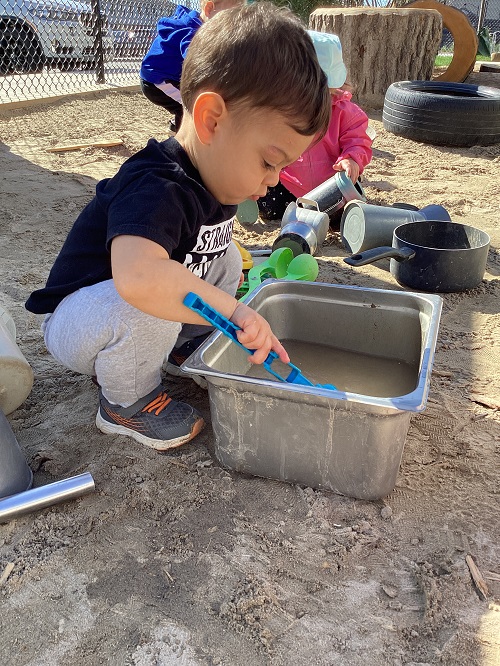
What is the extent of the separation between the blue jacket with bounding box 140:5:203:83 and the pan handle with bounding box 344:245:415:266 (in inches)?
46.2

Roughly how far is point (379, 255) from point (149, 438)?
3.30 feet

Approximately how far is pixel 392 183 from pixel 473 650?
2802 millimetres

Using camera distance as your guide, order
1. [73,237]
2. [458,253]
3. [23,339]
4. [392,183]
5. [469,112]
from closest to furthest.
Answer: [73,237], [23,339], [458,253], [392,183], [469,112]

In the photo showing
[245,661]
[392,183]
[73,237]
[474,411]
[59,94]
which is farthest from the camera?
[59,94]

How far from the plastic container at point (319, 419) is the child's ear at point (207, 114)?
416mm

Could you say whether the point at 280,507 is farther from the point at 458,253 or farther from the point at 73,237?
the point at 458,253

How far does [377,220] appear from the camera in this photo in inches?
96.7

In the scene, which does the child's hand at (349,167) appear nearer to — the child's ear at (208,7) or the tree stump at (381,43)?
the child's ear at (208,7)

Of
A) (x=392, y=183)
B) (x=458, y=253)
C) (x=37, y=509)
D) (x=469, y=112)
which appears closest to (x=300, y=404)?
(x=37, y=509)

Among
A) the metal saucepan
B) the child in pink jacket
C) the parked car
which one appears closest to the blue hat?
the child in pink jacket

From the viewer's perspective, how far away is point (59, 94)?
5.36 metres

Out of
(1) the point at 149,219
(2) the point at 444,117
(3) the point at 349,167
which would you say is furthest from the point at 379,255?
(2) the point at 444,117

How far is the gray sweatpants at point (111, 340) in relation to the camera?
130 cm

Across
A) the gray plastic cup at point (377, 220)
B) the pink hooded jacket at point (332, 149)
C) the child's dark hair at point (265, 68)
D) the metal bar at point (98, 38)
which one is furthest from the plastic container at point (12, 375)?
the metal bar at point (98, 38)
